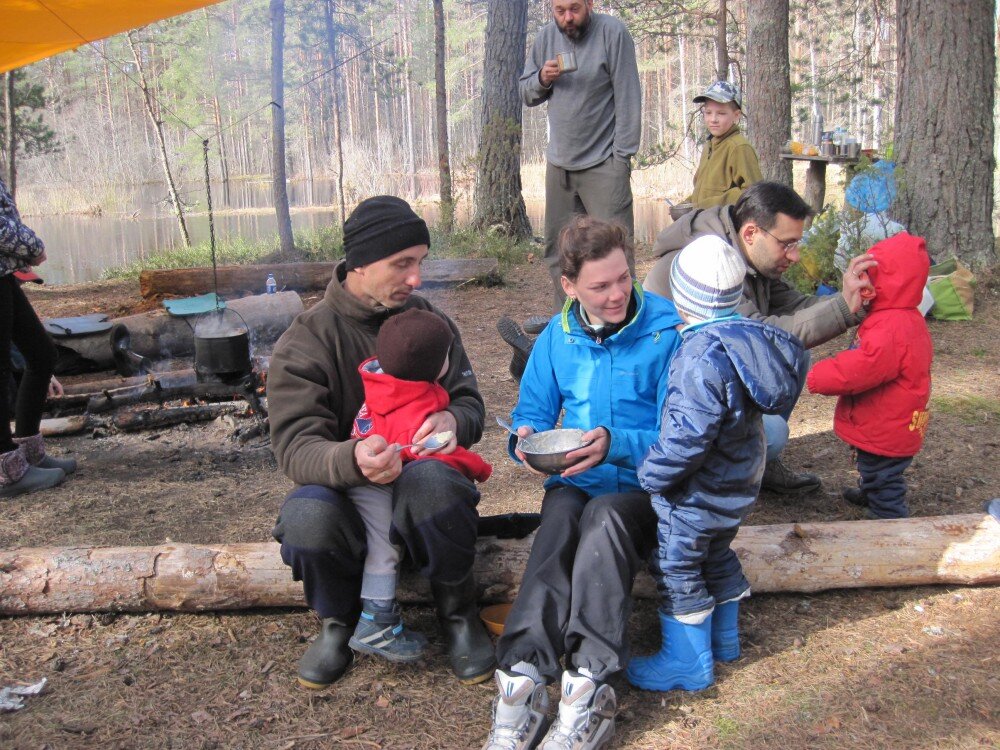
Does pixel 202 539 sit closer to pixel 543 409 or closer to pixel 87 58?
pixel 543 409

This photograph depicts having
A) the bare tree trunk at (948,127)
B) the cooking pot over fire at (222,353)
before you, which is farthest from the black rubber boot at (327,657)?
the bare tree trunk at (948,127)

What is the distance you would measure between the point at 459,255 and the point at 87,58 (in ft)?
68.2

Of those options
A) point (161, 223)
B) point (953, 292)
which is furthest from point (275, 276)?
point (161, 223)

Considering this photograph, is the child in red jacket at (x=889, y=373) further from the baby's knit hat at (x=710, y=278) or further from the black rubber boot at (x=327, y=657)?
the black rubber boot at (x=327, y=657)

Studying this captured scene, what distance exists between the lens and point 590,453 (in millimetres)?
2307

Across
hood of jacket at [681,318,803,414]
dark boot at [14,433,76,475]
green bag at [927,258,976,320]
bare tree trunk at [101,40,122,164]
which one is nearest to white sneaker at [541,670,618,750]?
hood of jacket at [681,318,803,414]

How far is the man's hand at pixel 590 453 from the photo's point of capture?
2.29 m

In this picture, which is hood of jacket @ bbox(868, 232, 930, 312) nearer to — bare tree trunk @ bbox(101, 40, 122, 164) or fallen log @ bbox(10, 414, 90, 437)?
fallen log @ bbox(10, 414, 90, 437)

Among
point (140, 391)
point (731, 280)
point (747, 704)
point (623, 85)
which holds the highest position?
point (623, 85)

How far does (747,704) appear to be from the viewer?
2236 millimetres

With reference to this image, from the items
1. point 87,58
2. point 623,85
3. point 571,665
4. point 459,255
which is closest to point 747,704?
point 571,665

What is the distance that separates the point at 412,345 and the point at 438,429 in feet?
0.92

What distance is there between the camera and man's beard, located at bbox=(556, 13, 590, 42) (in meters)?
5.32

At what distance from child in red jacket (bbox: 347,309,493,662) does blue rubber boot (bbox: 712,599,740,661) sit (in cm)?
86
